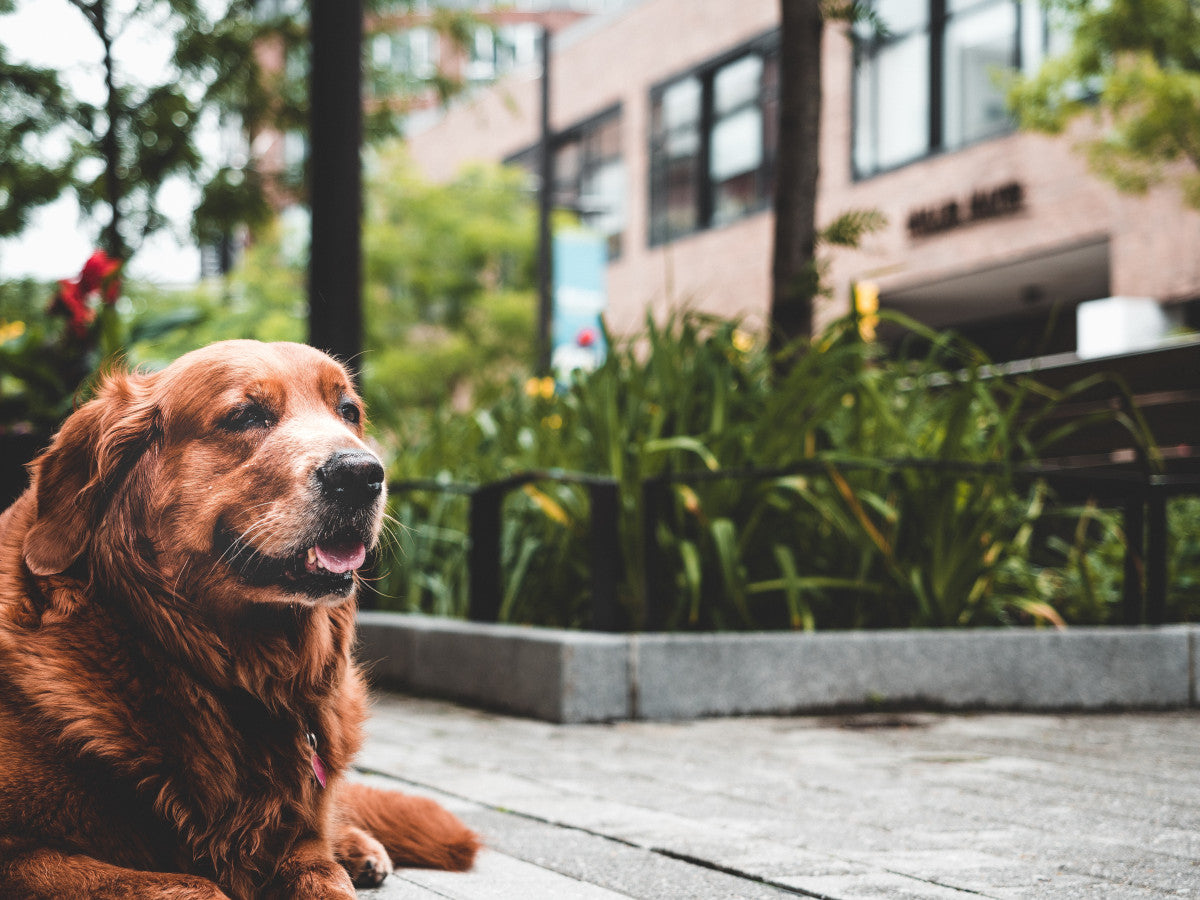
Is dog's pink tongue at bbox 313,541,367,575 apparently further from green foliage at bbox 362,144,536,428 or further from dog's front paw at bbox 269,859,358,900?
green foliage at bbox 362,144,536,428

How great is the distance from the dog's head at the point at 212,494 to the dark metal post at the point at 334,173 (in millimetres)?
4112

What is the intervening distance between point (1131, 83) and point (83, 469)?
12.0 meters

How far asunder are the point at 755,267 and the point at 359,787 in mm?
22333

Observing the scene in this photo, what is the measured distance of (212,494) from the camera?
220 centimetres

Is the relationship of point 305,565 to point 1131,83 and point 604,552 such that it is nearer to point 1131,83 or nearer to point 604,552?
point 604,552

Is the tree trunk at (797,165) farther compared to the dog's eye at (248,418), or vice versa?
the tree trunk at (797,165)

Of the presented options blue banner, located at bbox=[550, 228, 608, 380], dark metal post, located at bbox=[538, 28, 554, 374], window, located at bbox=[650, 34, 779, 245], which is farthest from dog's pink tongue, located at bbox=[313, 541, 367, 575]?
window, located at bbox=[650, 34, 779, 245]

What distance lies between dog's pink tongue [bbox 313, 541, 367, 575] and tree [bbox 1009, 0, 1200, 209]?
1149cm

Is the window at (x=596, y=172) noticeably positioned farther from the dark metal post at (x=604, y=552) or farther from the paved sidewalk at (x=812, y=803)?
the paved sidewalk at (x=812, y=803)

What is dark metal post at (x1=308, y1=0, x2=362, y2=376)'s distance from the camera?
249 inches

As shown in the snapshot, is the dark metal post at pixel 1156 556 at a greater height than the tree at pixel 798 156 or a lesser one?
lesser

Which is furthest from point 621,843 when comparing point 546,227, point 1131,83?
point 546,227

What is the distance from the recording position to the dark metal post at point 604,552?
5.34 metres

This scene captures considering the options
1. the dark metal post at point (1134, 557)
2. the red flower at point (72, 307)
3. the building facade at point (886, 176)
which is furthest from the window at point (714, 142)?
the dark metal post at point (1134, 557)
